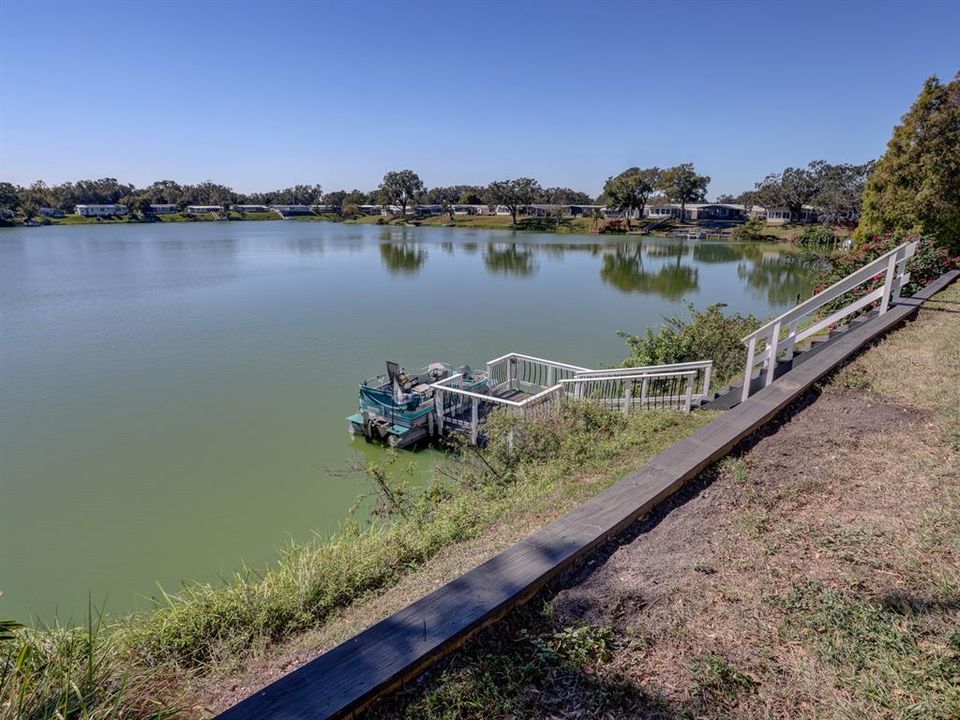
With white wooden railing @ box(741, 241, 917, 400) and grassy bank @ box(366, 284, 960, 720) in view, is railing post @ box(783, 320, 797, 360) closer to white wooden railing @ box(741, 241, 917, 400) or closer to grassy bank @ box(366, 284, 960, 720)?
white wooden railing @ box(741, 241, 917, 400)

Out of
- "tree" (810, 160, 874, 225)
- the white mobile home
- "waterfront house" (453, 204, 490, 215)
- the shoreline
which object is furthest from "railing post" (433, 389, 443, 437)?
the white mobile home

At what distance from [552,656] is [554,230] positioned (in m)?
84.2

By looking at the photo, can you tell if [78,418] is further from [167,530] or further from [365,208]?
[365,208]

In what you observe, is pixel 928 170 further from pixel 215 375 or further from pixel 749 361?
pixel 215 375

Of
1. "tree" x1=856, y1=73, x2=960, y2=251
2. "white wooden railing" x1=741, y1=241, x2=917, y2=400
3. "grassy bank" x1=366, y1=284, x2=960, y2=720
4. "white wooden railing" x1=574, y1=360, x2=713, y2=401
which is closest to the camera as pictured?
"grassy bank" x1=366, y1=284, x2=960, y2=720

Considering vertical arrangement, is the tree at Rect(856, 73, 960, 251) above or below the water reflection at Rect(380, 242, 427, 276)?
above

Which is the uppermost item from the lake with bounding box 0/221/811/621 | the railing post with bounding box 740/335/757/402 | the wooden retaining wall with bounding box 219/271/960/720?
the railing post with bounding box 740/335/757/402

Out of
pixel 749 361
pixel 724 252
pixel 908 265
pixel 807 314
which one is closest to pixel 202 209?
pixel 724 252

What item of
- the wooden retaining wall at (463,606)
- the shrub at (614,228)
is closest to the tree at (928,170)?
the wooden retaining wall at (463,606)

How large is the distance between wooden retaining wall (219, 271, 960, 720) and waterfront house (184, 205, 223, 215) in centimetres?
13493

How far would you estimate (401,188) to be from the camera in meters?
106

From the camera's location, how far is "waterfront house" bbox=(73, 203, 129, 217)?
10962cm

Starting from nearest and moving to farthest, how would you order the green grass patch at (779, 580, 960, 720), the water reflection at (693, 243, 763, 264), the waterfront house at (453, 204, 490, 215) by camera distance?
the green grass patch at (779, 580, 960, 720) → the water reflection at (693, 243, 763, 264) → the waterfront house at (453, 204, 490, 215)

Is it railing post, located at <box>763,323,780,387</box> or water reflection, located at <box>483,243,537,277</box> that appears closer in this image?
railing post, located at <box>763,323,780,387</box>
